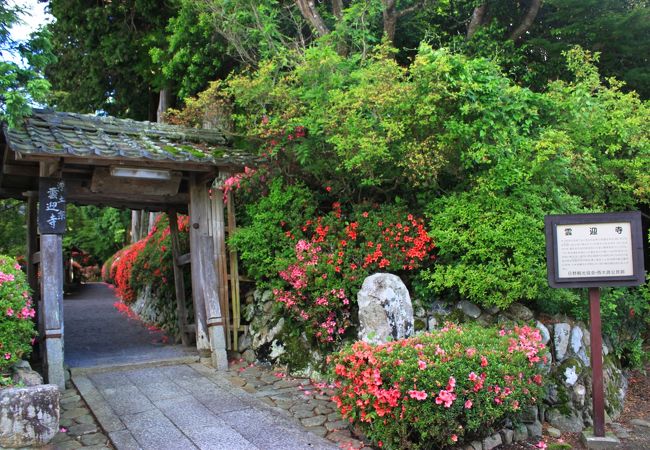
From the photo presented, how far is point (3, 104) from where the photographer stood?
19.7 feet

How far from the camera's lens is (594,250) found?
17.6 feet

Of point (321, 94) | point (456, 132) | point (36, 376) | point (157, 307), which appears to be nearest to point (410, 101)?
point (456, 132)

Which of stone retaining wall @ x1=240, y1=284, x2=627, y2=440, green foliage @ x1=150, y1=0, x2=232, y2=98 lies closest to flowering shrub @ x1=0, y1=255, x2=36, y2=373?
stone retaining wall @ x1=240, y1=284, x2=627, y2=440

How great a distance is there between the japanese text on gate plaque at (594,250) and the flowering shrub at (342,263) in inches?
70.1

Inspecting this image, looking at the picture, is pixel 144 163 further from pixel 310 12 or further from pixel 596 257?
pixel 596 257

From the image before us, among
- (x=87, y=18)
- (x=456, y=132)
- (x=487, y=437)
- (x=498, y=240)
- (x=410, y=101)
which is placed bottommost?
(x=487, y=437)

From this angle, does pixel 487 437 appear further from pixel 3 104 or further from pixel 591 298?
pixel 3 104

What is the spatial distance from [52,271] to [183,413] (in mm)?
2914

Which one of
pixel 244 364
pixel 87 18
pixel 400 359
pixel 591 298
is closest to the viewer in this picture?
pixel 400 359

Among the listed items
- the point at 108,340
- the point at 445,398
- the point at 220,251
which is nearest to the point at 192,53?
the point at 220,251

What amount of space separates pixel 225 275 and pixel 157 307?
430 centimetres

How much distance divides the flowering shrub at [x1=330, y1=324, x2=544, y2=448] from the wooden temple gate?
3471 mm

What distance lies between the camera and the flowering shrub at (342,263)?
22.4 ft

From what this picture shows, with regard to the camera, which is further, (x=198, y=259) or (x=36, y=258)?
(x=198, y=259)
